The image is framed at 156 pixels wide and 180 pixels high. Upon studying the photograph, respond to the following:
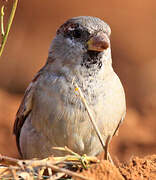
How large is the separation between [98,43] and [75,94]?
41 cm

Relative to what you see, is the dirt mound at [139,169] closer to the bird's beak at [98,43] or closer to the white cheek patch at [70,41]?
the bird's beak at [98,43]

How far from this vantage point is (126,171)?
259 cm

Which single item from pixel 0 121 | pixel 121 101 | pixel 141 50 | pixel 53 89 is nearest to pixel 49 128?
pixel 53 89

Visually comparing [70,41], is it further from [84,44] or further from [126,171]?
[126,171]

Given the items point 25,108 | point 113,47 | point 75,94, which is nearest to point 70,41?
point 75,94

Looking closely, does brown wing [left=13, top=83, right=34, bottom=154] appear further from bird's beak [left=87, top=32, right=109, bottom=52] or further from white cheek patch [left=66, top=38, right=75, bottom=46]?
bird's beak [left=87, top=32, right=109, bottom=52]

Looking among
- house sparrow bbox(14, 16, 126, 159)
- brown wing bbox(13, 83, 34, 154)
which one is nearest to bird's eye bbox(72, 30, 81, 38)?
house sparrow bbox(14, 16, 126, 159)

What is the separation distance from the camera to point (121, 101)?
3506 mm

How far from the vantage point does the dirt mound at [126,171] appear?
7.71 feet

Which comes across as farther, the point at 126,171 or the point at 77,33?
the point at 77,33

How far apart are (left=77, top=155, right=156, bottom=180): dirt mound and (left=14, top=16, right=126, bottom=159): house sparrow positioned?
0.61 meters

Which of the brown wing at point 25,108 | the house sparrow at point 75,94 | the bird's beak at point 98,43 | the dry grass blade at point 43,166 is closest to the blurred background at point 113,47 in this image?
the brown wing at point 25,108

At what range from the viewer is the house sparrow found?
3.24 metres

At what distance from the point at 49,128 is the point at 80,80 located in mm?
452
